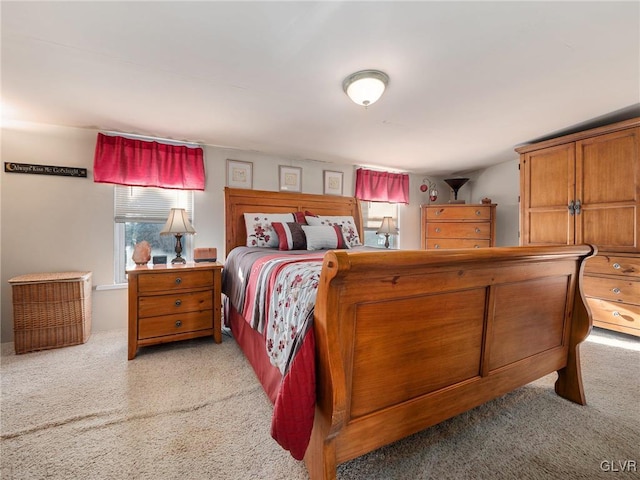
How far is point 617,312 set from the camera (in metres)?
2.49

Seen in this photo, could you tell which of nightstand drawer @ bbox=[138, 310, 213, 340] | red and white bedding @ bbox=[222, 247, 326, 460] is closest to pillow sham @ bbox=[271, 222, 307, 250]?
red and white bedding @ bbox=[222, 247, 326, 460]

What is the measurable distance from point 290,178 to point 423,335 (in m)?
2.89

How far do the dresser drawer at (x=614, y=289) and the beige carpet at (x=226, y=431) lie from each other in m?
0.74

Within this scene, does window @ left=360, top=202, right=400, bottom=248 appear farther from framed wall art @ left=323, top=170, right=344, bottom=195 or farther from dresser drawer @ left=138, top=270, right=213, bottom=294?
dresser drawer @ left=138, top=270, right=213, bottom=294

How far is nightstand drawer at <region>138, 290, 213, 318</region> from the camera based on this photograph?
213 centimetres

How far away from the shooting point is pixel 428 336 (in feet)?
3.74

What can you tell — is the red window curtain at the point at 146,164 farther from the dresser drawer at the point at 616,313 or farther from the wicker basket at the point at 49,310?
the dresser drawer at the point at 616,313

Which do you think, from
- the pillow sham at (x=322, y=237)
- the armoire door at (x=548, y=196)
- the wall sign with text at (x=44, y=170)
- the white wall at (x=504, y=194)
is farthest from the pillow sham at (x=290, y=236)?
the white wall at (x=504, y=194)

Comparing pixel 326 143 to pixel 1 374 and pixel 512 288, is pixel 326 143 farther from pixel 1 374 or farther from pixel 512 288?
pixel 1 374

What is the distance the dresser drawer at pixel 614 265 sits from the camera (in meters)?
2.41

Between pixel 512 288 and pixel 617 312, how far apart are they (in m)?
2.16

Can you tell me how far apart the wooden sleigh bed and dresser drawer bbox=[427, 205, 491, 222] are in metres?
2.34

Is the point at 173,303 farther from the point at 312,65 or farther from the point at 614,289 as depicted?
the point at 614,289

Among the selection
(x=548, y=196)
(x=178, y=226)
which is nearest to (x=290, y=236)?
(x=178, y=226)
